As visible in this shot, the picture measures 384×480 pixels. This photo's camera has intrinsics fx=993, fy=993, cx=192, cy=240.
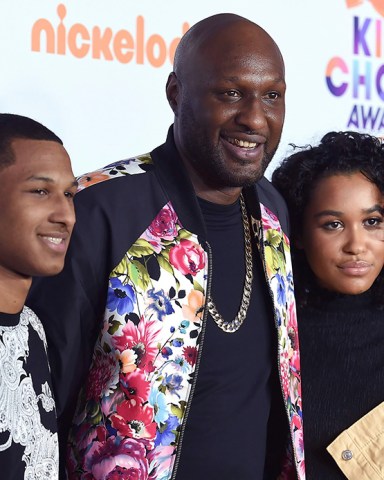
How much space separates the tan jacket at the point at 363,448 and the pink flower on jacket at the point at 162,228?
0.55 meters

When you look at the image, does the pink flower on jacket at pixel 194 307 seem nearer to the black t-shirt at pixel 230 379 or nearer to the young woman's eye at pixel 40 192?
the black t-shirt at pixel 230 379

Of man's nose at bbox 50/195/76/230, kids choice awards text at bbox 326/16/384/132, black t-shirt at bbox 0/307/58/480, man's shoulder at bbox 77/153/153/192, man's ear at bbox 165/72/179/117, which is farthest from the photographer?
kids choice awards text at bbox 326/16/384/132

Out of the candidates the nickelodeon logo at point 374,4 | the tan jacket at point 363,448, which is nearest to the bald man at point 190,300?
the tan jacket at point 363,448

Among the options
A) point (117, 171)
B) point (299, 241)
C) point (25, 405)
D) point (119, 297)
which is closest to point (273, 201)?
point (299, 241)

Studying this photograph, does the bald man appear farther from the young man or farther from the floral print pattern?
the young man

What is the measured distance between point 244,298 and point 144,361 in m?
0.27

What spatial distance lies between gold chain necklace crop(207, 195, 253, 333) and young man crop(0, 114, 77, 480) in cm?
38

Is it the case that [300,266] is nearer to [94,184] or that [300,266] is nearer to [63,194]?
[94,184]

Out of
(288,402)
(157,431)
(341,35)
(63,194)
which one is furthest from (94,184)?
(341,35)

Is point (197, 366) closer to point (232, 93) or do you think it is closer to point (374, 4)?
point (232, 93)

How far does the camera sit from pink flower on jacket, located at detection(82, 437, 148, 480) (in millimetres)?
1585

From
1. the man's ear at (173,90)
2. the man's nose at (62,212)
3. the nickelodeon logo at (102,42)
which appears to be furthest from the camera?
the nickelodeon logo at (102,42)

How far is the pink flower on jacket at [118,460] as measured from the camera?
1585mm

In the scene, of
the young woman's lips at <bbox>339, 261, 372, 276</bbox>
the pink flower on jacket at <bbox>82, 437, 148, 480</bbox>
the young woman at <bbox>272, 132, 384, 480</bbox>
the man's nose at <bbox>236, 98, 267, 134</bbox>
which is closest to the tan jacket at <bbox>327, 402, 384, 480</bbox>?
the young woman at <bbox>272, 132, 384, 480</bbox>
